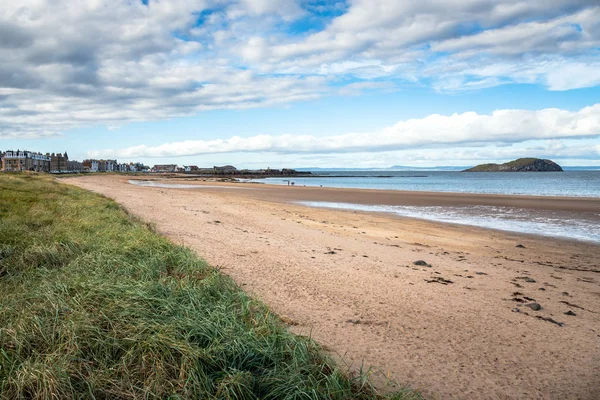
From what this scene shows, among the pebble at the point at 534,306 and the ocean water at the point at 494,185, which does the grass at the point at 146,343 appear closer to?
the pebble at the point at 534,306

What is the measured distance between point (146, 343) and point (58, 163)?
191 metres

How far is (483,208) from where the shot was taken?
26.3 meters

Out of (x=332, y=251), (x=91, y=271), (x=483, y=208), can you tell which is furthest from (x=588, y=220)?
(x=91, y=271)

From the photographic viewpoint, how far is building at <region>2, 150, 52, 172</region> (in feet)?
414

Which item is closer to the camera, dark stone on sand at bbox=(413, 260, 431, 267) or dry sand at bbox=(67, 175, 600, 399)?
dry sand at bbox=(67, 175, 600, 399)

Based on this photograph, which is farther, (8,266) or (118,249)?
(118,249)

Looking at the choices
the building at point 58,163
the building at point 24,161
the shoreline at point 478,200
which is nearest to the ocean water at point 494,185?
the shoreline at point 478,200

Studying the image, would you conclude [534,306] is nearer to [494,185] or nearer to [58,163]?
[494,185]

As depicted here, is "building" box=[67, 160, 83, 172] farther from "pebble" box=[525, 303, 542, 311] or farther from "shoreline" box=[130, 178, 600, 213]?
"pebble" box=[525, 303, 542, 311]

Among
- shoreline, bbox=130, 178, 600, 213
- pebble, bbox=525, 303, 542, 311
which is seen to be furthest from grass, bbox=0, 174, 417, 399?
shoreline, bbox=130, 178, 600, 213

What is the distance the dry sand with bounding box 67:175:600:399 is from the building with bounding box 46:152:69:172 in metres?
175

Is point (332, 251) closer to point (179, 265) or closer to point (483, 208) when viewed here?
point (179, 265)

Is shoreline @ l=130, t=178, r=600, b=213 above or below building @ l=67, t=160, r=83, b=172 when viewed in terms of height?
below

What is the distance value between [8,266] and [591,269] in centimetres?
1212
